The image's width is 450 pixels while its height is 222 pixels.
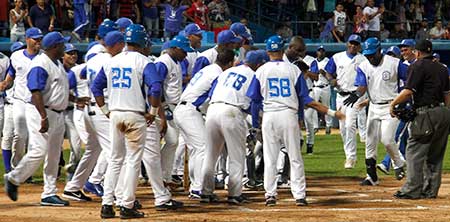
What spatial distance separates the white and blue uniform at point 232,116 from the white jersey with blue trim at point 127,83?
166cm

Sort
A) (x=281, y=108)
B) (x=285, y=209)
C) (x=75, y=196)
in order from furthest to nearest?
1. (x=75, y=196)
2. (x=281, y=108)
3. (x=285, y=209)

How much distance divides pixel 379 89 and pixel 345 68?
10.3ft

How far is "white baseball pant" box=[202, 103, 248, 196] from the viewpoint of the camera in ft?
45.5

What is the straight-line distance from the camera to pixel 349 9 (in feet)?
110

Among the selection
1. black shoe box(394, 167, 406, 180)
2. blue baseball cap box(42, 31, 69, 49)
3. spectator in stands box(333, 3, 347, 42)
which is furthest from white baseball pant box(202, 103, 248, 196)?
spectator in stands box(333, 3, 347, 42)

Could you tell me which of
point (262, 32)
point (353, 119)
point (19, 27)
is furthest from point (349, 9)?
point (353, 119)

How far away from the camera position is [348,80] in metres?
19.7

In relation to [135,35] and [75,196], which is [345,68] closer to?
[75,196]

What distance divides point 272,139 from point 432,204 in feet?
7.15

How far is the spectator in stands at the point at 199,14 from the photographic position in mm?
29316

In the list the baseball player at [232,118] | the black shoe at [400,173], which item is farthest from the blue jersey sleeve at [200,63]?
the black shoe at [400,173]

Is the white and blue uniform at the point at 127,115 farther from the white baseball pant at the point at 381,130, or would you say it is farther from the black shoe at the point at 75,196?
the white baseball pant at the point at 381,130

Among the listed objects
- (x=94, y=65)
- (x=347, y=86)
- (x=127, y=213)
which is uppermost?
(x=94, y=65)

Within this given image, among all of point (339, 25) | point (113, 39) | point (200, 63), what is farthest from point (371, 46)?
point (339, 25)
